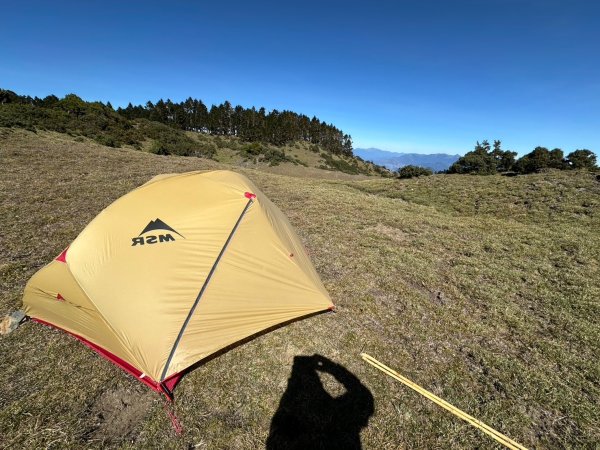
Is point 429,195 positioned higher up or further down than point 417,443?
higher up

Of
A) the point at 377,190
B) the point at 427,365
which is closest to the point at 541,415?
the point at 427,365

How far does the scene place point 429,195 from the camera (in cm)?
2025

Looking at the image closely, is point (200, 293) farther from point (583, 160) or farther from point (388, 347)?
point (583, 160)

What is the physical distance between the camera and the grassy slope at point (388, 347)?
4.16 m

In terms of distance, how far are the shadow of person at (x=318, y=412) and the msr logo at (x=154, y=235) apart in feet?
10.4

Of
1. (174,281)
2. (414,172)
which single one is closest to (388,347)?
(174,281)

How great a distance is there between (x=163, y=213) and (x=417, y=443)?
545cm

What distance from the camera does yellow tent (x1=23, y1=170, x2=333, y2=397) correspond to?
4598 millimetres

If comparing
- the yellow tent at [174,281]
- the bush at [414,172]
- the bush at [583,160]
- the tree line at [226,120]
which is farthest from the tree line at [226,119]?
the yellow tent at [174,281]

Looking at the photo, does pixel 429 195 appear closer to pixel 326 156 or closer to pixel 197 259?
pixel 197 259

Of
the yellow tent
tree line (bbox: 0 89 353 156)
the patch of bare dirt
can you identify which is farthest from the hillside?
the patch of bare dirt

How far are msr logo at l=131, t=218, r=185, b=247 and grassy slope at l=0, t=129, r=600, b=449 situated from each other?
206 centimetres

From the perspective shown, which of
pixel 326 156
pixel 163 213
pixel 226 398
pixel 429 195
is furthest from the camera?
pixel 326 156

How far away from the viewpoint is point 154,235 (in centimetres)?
537
